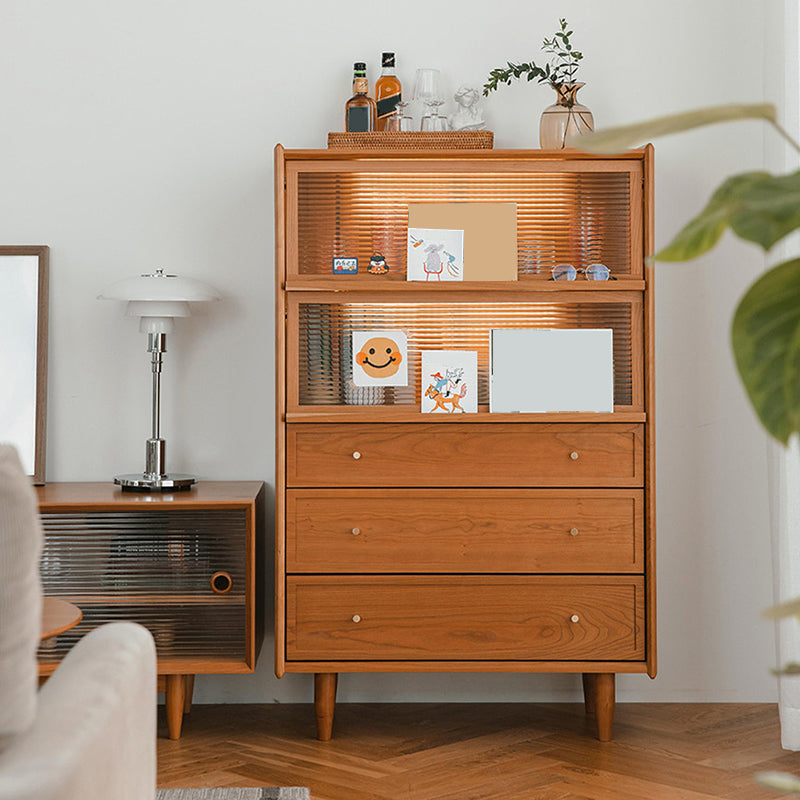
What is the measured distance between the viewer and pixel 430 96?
2.93m

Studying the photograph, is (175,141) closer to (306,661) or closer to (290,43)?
(290,43)

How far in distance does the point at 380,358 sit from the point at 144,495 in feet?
2.59

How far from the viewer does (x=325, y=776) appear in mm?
2490

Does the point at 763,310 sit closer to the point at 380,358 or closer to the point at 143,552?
the point at 380,358

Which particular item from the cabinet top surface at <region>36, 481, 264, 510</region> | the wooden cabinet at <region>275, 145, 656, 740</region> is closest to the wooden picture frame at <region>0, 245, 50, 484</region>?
the cabinet top surface at <region>36, 481, 264, 510</region>

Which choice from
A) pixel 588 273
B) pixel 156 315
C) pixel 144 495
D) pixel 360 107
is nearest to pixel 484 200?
pixel 588 273

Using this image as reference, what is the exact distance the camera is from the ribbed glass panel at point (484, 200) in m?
2.73

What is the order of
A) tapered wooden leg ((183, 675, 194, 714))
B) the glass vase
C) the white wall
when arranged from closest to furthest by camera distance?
the glass vase
tapered wooden leg ((183, 675, 194, 714))
the white wall

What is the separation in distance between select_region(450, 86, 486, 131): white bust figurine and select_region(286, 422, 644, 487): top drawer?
36.5 inches

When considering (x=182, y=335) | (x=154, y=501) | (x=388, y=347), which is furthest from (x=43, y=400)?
(x=388, y=347)

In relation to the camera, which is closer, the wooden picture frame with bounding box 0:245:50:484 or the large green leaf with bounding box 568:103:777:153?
the large green leaf with bounding box 568:103:777:153

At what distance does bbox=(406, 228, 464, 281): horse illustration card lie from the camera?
2.72 meters

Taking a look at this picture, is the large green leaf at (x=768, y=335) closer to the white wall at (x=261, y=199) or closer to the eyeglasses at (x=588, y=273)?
the eyeglasses at (x=588, y=273)

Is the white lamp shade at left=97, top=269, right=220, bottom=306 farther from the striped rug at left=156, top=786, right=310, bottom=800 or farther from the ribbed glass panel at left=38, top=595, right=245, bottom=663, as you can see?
the striped rug at left=156, top=786, right=310, bottom=800
